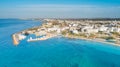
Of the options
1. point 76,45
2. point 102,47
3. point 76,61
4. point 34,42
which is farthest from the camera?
point 34,42

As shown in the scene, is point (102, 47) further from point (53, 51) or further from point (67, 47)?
point (53, 51)

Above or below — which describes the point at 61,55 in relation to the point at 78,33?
below

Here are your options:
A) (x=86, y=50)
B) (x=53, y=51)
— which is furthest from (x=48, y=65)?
(x=86, y=50)

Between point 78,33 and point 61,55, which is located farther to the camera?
point 78,33

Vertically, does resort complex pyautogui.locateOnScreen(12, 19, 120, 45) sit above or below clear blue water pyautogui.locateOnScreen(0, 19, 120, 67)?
above

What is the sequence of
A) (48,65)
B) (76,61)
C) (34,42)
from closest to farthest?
(48,65), (76,61), (34,42)

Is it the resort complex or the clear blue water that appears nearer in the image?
the clear blue water

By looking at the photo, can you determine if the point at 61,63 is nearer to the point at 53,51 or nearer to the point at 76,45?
the point at 53,51

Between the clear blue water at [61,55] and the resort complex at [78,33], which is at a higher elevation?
the resort complex at [78,33]

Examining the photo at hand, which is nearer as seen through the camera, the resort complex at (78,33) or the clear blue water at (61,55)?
the clear blue water at (61,55)

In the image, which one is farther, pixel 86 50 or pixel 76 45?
pixel 76 45
